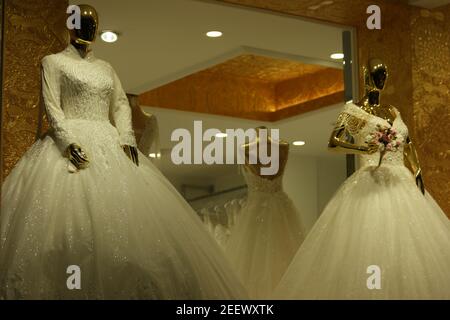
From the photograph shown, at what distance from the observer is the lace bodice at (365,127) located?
4.72 meters

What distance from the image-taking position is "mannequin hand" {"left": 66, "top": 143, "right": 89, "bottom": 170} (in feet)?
11.7

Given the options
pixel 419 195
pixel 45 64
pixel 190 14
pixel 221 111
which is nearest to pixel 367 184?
pixel 419 195

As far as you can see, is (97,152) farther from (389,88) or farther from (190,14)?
(389,88)

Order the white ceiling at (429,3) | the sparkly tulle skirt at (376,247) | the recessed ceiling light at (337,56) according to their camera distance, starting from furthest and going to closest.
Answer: the white ceiling at (429,3)
the recessed ceiling light at (337,56)
the sparkly tulle skirt at (376,247)

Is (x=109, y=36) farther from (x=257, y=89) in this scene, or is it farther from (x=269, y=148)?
(x=269, y=148)

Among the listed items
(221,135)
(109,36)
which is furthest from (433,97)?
(109,36)

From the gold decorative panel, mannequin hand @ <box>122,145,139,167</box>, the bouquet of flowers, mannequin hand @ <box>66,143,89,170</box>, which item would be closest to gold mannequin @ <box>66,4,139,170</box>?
mannequin hand @ <box>122,145,139,167</box>

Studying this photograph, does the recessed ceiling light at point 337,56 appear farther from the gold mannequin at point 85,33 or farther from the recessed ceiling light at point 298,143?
the gold mannequin at point 85,33

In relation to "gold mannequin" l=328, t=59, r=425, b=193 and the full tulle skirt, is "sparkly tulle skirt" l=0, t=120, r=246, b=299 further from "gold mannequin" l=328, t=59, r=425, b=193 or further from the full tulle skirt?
"gold mannequin" l=328, t=59, r=425, b=193

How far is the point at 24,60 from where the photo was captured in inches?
170

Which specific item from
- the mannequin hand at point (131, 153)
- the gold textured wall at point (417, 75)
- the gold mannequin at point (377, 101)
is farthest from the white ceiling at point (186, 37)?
the mannequin hand at point (131, 153)

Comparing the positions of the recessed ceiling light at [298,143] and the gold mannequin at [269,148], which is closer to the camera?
the gold mannequin at [269,148]

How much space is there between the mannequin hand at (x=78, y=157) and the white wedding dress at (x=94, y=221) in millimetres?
36

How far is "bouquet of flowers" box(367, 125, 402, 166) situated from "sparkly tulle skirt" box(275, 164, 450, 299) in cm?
11
